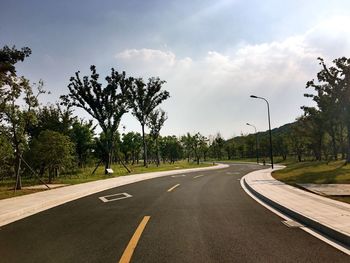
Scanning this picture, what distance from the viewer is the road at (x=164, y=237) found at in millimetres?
5927

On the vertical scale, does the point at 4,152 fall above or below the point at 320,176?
above

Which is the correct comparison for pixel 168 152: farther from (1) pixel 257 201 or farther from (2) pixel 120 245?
(2) pixel 120 245

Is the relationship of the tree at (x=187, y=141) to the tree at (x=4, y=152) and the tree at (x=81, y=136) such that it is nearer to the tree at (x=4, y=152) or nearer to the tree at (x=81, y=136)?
the tree at (x=81, y=136)

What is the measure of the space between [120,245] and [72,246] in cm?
94

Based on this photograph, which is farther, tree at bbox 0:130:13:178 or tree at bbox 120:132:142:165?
tree at bbox 120:132:142:165

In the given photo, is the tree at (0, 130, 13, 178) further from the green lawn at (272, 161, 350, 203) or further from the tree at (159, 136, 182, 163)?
the tree at (159, 136, 182, 163)

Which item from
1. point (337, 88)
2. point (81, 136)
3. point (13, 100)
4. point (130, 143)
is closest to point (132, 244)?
point (13, 100)

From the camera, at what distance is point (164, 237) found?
736 cm

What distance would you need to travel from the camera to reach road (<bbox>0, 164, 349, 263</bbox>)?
5.93 m

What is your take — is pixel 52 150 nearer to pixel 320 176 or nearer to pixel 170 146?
pixel 320 176

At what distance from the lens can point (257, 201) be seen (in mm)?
13273

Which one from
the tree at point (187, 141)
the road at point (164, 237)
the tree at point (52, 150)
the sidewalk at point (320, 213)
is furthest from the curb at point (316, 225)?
the tree at point (187, 141)

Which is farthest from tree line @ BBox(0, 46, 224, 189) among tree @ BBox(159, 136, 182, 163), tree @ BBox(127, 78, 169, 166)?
tree @ BBox(159, 136, 182, 163)

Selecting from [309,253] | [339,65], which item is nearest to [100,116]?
[339,65]
